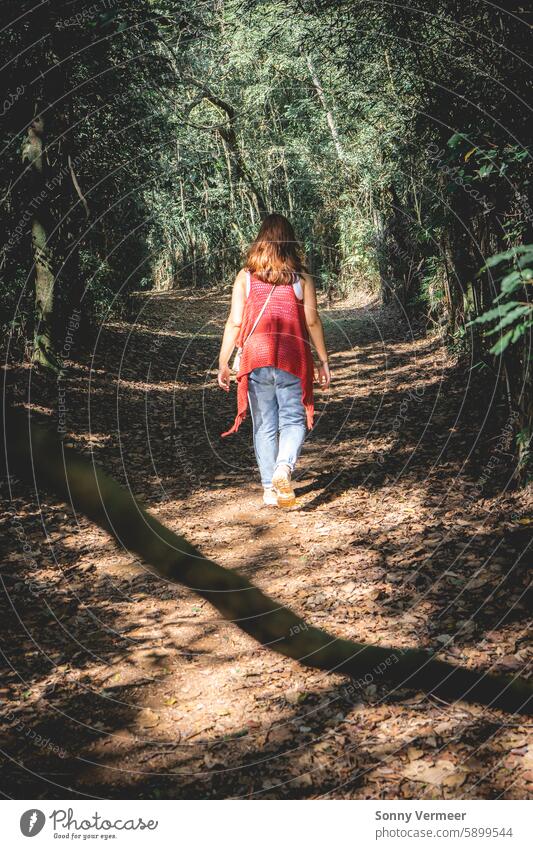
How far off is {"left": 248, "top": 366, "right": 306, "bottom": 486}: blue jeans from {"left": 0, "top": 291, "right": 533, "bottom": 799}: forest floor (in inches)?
26.0

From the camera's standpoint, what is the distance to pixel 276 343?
5770 millimetres

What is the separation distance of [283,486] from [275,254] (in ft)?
7.04

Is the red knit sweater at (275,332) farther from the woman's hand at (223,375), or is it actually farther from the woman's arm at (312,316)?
the woman's hand at (223,375)

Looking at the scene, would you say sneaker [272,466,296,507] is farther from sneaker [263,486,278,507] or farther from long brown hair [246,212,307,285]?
long brown hair [246,212,307,285]

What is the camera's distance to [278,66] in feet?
77.3

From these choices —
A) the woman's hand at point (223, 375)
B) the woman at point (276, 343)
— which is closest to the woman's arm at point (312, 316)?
the woman at point (276, 343)

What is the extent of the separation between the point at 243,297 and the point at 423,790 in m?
4.23

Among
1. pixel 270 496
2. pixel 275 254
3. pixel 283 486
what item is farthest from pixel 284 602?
pixel 275 254

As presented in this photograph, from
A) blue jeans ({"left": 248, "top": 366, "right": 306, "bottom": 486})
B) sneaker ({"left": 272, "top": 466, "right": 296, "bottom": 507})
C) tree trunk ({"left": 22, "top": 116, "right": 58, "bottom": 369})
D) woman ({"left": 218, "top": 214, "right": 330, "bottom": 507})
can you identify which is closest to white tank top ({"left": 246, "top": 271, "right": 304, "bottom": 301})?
woman ({"left": 218, "top": 214, "right": 330, "bottom": 507})

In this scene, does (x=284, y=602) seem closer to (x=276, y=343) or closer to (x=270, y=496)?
(x=270, y=496)

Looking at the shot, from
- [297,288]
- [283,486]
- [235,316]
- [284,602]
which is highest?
[297,288]

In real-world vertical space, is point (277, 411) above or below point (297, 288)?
below

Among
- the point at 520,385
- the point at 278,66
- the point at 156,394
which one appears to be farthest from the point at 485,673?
the point at 278,66

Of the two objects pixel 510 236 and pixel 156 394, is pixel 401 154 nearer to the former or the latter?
pixel 156 394
